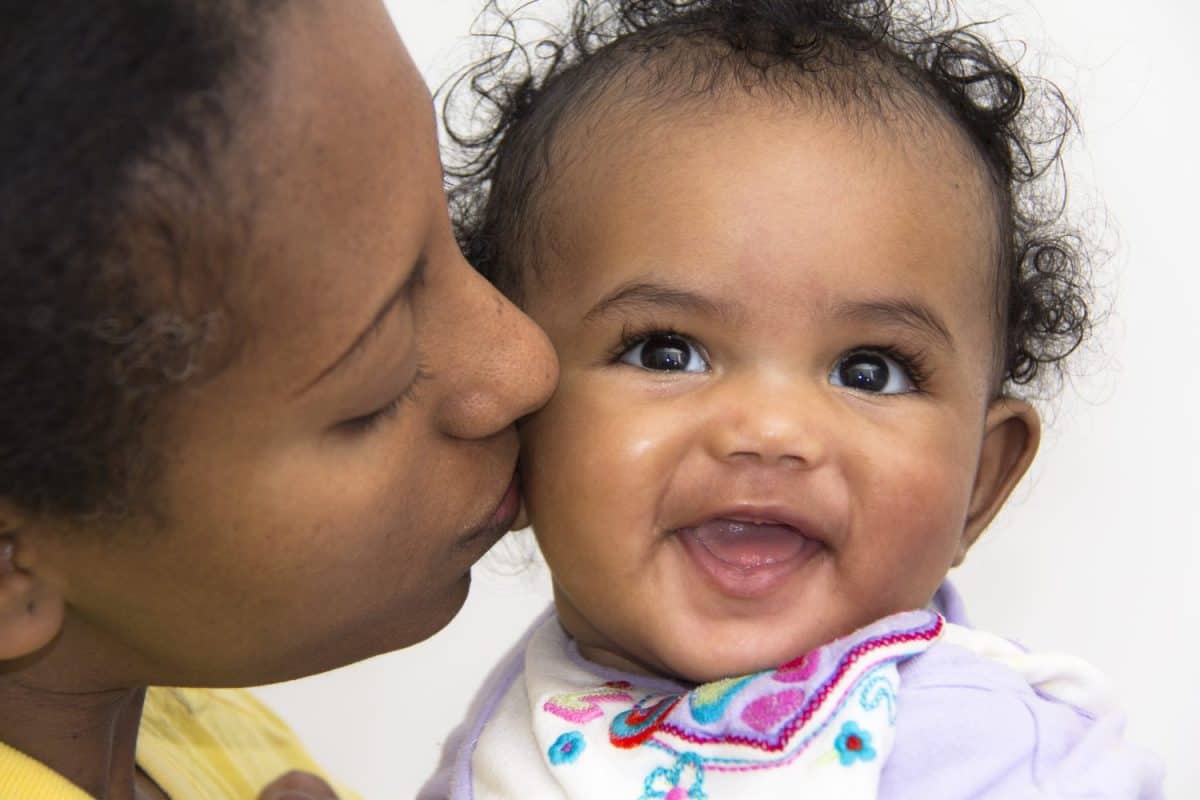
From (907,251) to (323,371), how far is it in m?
0.49

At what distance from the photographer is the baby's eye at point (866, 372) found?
1.14m

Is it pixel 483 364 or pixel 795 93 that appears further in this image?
pixel 795 93

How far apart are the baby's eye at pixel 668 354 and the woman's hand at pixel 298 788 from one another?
57 centimetres

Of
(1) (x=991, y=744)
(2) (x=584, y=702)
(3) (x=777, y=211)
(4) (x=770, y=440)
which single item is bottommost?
(2) (x=584, y=702)

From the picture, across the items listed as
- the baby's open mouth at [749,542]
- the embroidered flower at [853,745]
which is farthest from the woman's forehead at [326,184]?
the embroidered flower at [853,745]

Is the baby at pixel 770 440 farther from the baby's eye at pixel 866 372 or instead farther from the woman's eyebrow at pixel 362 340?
the woman's eyebrow at pixel 362 340

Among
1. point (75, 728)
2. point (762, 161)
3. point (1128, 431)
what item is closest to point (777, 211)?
point (762, 161)

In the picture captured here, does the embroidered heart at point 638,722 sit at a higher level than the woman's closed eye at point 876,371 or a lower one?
lower

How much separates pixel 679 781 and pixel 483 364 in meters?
0.34

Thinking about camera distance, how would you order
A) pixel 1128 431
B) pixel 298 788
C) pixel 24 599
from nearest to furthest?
1. pixel 24 599
2. pixel 298 788
3. pixel 1128 431

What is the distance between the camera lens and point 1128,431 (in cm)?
207

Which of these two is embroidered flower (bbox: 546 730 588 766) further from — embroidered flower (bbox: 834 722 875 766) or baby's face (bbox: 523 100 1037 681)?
embroidered flower (bbox: 834 722 875 766)

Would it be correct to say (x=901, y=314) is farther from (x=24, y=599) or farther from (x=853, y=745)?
(x=24, y=599)

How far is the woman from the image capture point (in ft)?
2.54
